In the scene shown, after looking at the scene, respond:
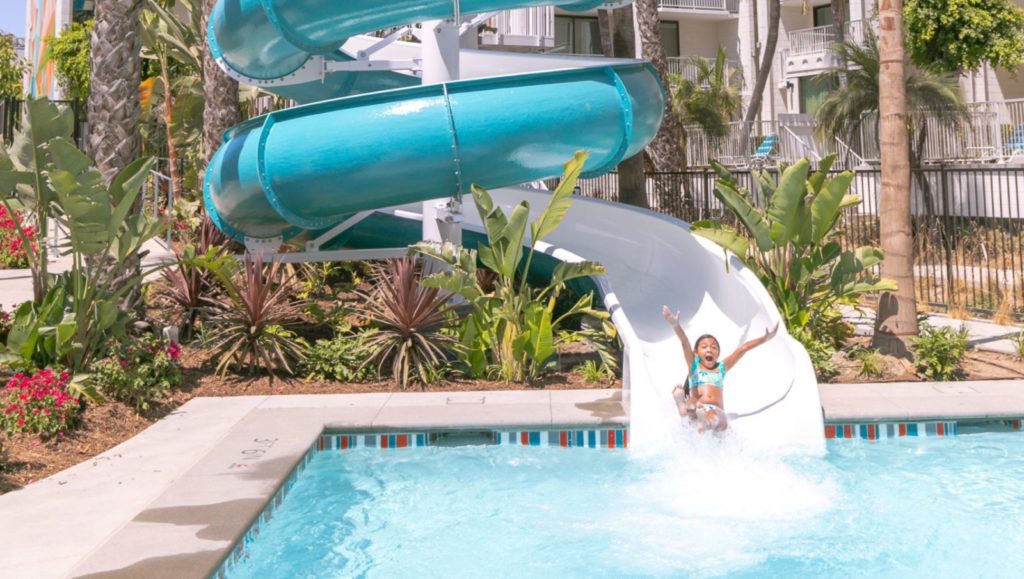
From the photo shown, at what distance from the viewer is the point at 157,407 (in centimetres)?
897

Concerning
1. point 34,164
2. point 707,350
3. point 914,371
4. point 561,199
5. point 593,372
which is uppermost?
point 34,164

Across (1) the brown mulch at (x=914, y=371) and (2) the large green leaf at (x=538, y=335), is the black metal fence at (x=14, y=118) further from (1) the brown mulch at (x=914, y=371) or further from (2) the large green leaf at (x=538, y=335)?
(1) the brown mulch at (x=914, y=371)

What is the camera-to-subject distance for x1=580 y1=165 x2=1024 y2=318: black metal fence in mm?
14539

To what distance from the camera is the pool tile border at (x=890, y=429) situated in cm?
839

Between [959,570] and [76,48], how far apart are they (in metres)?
29.4

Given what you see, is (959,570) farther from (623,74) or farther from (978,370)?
(623,74)

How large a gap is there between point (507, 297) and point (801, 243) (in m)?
3.12

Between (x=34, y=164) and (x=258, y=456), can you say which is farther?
(x=34, y=164)

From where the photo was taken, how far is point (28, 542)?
207 inches

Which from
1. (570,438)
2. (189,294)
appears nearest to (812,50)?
(189,294)

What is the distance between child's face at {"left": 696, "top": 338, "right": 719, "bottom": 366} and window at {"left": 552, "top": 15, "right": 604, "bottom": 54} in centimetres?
2692

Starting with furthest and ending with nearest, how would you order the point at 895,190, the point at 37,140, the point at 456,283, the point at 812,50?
the point at 812,50, the point at 895,190, the point at 456,283, the point at 37,140

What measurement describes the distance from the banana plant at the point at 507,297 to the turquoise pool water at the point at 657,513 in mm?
2106

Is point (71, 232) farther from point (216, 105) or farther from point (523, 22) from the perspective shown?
point (523, 22)
